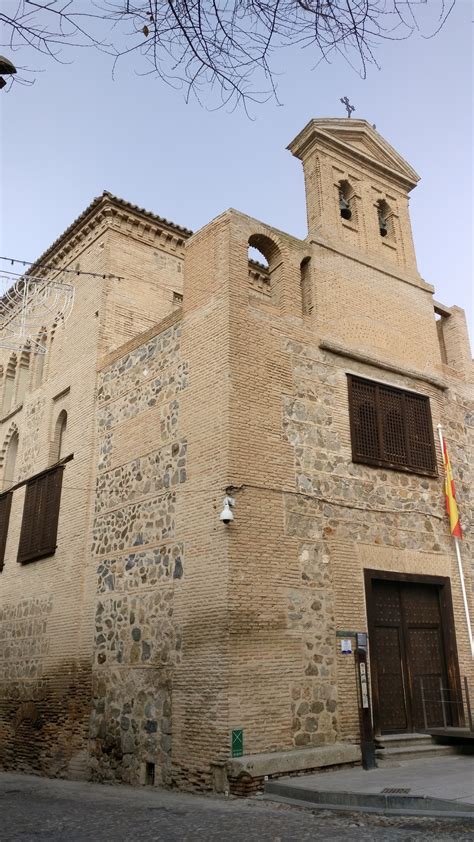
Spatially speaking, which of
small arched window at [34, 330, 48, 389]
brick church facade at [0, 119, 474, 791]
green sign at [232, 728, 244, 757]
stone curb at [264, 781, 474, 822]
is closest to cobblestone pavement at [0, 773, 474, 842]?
stone curb at [264, 781, 474, 822]

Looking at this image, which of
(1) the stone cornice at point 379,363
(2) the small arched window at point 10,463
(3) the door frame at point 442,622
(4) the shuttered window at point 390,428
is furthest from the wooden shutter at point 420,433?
(2) the small arched window at point 10,463

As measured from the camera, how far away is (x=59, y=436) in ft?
48.0

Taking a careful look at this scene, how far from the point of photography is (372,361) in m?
12.0

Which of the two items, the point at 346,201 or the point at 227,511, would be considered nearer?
the point at 227,511

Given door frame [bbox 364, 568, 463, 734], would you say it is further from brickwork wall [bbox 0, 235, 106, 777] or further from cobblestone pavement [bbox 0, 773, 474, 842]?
brickwork wall [bbox 0, 235, 106, 777]

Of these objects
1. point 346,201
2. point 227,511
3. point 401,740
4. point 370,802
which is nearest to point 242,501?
point 227,511

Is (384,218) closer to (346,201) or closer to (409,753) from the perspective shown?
(346,201)

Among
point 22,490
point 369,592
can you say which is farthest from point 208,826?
point 22,490

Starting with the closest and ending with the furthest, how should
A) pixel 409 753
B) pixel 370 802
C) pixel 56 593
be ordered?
pixel 370 802 → pixel 409 753 → pixel 56 593

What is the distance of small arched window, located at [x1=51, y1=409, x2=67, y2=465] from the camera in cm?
1427

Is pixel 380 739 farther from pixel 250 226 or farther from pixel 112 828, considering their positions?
pixel 250 226

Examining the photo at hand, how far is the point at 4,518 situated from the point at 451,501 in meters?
9.40

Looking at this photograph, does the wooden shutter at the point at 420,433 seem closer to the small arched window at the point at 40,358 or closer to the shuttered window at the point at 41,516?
the shuttered window at the point at 41,516

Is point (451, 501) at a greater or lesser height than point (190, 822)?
greater
